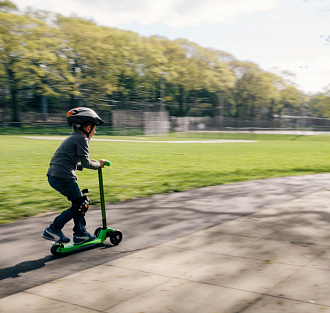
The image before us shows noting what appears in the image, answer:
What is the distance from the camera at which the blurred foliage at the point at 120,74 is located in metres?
43.8

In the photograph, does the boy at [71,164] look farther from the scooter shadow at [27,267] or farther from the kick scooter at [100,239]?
the scooter shadow at [27,267]

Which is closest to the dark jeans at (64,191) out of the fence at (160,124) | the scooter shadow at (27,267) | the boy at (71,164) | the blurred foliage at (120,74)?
the boy at (71,164)

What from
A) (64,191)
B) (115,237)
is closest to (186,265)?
(115,237)

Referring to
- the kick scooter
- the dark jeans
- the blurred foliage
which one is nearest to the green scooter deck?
the kick scooter

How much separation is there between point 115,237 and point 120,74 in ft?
159

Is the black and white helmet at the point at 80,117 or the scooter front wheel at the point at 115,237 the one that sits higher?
the black and white helmet at the point at 80,117

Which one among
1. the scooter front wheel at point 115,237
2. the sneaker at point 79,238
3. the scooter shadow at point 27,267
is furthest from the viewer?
the scooter front wheel at point 115,237

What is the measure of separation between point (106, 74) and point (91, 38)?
14.0 ft

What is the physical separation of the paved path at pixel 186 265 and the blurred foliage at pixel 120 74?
40373 mm

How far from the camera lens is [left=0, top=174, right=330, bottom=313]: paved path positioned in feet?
10.6

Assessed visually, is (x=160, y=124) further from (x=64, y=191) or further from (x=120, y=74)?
(x=64, y=191)

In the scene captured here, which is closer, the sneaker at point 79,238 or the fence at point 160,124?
the sneaker at point 79,238

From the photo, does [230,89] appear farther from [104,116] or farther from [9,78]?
[9,78]

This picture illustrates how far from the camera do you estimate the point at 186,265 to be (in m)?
4.11
